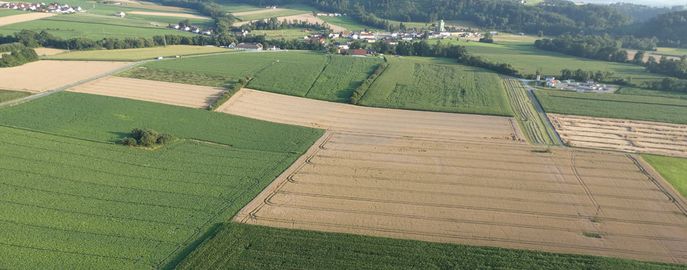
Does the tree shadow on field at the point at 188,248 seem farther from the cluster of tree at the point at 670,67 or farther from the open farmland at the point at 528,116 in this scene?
the cluster of tree at the point at 670,67

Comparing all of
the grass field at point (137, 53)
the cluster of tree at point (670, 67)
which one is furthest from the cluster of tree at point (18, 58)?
the cluster of tree at point (670, 67)

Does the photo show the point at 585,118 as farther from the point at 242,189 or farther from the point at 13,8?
the point at 13,8

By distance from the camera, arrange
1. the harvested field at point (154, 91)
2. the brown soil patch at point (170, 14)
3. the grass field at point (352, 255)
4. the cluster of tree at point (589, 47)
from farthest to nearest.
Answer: the brown soil patch at point (170, 14) → the cluster of tree at point (589, 47) → the harvested field at point (154, 91) → the grass field at point (352, 255)

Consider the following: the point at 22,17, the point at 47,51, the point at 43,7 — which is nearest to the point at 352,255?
the point at 47,51

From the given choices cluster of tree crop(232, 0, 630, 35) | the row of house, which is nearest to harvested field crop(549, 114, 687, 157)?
cluster of tree crop(232, 0, 630, 35)

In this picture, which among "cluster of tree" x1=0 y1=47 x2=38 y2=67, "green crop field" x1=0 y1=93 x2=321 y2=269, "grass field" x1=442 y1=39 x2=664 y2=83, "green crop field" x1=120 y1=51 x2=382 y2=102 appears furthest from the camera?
"grass field" x1=442 y1=39 x2=664 y2=83

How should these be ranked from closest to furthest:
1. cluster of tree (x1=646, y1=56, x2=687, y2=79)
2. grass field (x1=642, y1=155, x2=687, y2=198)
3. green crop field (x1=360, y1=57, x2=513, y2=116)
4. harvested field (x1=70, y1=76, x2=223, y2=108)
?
grass field (x1=642, y1=155, x2=687, y2=198)
harvested field (x1=70, y1=76, x2=223, y2=108)
green crop field (x1=360, y1=57, x2=513, y2=116)
cluster of tree (x1=646, y1=56, x2=687, y2=79)

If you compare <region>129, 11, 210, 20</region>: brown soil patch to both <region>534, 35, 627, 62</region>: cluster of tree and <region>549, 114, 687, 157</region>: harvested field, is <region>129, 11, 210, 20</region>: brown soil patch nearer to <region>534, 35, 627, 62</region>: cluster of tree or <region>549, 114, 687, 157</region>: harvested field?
<region>534, 35, 627, 62</region>: cluster of tree
